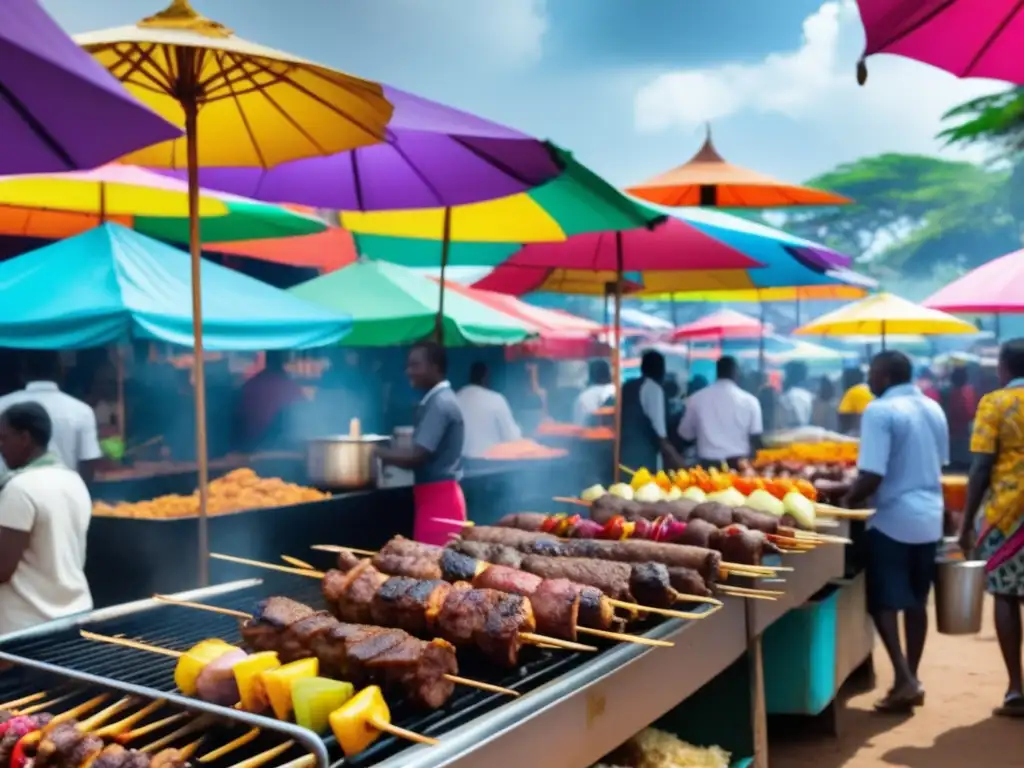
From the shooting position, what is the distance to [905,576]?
6.65 m

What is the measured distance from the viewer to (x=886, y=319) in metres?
11.1

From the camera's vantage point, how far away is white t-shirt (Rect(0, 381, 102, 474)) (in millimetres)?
6742

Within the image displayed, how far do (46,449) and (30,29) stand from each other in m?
2.84

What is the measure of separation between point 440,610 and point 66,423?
4633 mm

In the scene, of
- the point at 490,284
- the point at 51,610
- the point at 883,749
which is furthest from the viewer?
the point at 490,284

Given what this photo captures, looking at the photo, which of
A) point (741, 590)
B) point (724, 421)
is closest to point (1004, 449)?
point (741, 590)

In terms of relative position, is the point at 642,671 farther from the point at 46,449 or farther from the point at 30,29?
the point at 46,449

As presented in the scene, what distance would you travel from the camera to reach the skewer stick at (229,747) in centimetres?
231

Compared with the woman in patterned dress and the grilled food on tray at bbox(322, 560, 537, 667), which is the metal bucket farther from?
the grilled food on tray at bbox(322, 560, 537, 667)

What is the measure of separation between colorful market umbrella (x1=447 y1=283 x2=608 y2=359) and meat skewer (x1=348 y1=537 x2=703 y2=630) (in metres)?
7.02

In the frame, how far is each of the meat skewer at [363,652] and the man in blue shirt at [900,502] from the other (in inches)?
173

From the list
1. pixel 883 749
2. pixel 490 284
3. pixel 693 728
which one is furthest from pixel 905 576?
pixel 490 284

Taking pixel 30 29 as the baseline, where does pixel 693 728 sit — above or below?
below

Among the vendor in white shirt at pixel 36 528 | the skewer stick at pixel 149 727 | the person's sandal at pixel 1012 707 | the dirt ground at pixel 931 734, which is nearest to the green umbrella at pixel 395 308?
the vendor in white shirt at pixel 36 528
